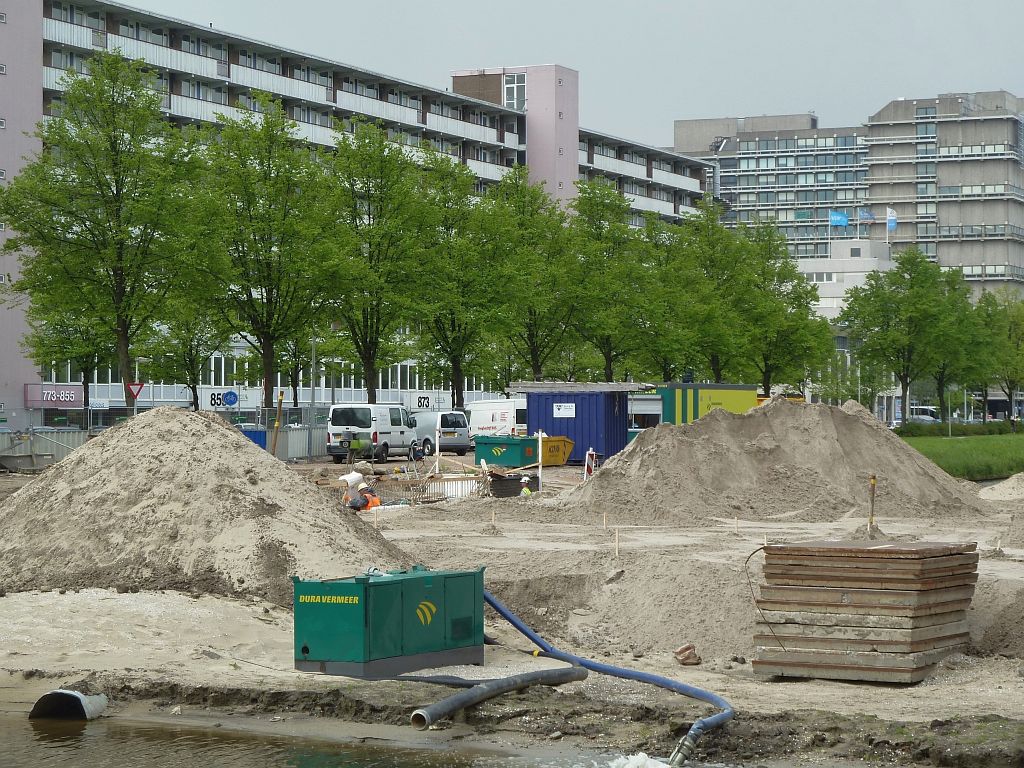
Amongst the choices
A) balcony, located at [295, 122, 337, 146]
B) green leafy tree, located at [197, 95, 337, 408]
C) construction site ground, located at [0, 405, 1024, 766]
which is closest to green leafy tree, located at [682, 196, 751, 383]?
green leafy tree, located at [197, 95, 337, 408]

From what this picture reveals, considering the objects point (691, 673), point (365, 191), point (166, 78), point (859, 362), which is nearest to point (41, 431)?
point (365, 191)

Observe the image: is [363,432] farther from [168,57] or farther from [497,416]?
[168,57]

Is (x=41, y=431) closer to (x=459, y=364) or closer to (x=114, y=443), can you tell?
(x=459, y=364)

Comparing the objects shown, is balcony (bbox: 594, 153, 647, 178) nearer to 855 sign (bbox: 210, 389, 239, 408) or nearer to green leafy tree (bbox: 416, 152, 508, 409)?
855 sign (bbox: 210, 389, 239, 408)

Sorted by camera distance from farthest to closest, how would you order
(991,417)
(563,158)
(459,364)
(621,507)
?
(991,417), (563,158), (459,364), (621,507)

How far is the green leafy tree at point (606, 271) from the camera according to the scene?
61562 mm

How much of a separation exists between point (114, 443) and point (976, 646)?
12468 millimetres

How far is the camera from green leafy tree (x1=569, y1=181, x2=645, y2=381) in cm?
6156

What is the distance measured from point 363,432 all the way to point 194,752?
121 feet

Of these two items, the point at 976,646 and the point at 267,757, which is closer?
the point at 267,757

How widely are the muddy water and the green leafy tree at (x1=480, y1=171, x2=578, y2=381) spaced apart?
44444 mm

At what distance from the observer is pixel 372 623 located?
14.5m

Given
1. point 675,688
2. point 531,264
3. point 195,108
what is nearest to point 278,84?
point 195,108

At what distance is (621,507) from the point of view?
3266cm
